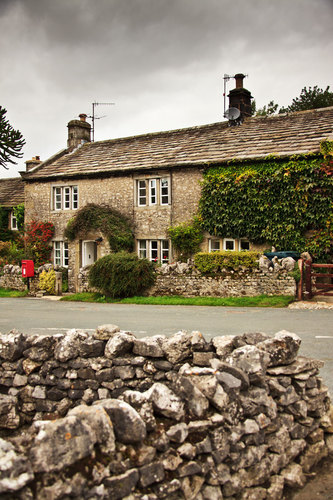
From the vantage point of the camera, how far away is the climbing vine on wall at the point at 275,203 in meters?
18.1

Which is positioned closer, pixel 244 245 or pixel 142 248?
pixel 244 245

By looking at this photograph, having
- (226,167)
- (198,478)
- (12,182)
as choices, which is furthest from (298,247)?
(12,182)

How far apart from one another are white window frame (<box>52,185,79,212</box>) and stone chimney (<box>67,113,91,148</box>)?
225 inches

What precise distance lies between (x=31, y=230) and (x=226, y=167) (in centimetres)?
1330

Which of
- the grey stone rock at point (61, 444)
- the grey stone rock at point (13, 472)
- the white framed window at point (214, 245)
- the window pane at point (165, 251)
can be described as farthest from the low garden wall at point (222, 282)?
the grey stone rock at point (13, 472)

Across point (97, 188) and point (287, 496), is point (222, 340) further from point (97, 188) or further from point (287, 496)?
point (97, 188)

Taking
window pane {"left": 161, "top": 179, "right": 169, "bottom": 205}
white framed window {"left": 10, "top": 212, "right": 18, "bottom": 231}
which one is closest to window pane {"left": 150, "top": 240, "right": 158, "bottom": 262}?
window pane {"left": 161, "top": 179, "right": 169, "bottom": 205}

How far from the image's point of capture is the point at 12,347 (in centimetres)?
505

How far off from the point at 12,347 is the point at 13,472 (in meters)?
2.27

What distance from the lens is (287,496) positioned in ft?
13.6

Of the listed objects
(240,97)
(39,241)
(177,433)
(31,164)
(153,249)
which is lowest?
(177,433)

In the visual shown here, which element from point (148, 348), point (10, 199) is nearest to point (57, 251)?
point (10, 199)

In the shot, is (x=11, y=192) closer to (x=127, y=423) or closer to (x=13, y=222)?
(x=13, y=222)

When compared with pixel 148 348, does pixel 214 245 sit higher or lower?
higher
